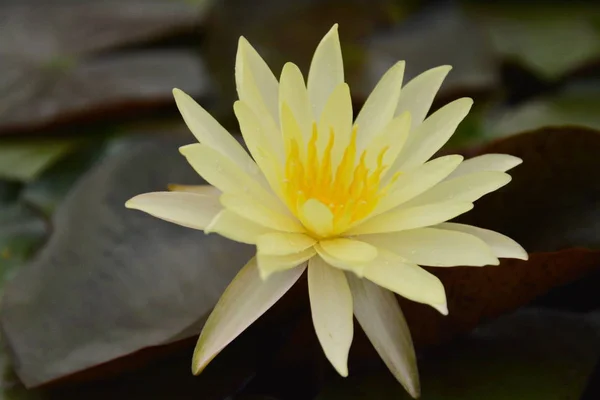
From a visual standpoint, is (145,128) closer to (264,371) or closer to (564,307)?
(264,371)

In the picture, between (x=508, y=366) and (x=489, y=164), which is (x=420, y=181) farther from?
(x=508, y=366)

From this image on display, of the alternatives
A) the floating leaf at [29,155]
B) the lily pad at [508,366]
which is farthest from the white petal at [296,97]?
the floating leaf at [29,155]

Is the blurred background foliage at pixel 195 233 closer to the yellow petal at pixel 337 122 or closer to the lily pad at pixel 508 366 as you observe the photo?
the lily pad at pixel 508 366

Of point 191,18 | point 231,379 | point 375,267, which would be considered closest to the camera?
point 375,267

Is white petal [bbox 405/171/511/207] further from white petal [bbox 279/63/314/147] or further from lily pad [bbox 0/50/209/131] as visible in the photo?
lily pad [bbox 0/50/209/131]

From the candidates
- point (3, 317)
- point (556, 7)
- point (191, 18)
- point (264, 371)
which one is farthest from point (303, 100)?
point (556, 7)

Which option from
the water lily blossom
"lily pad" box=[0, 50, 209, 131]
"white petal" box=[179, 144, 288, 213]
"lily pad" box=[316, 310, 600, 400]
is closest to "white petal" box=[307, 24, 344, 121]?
the water lily blossom
